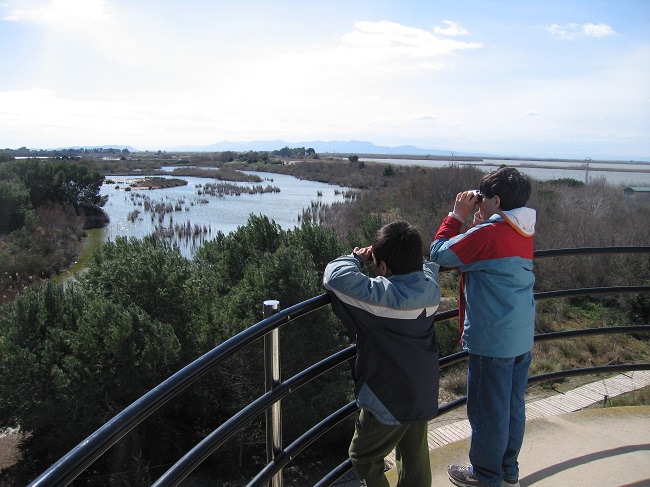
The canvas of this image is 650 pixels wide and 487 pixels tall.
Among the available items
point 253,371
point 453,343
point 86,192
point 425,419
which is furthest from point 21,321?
point 86,192

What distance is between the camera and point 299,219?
39969 millimetres

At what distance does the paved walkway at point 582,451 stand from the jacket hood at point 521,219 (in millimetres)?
1253

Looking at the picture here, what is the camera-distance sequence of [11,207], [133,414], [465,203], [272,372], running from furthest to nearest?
[11,207] < [465,203] < [272,372] < [133,414]

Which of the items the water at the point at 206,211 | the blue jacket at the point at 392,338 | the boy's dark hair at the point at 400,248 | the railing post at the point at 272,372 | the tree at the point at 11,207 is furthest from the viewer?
the water at the point at 206,211

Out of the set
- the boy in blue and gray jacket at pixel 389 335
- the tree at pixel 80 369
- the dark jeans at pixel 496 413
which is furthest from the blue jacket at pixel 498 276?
the tree at pixel 80 369

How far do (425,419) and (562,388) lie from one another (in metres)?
9.49

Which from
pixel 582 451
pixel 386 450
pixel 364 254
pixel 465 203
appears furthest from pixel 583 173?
pixel 386 450

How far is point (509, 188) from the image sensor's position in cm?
220

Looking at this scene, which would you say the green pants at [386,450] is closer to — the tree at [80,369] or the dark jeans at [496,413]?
the dark jeans at [496,413]

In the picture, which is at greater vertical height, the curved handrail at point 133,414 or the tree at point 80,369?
the curved handrail at point 133,414

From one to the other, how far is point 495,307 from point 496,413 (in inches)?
19.3

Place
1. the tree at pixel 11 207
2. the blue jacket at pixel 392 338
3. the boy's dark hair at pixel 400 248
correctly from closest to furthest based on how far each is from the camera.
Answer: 1. the blue jacket at pixel 392 338
2. the boy's dark hair at pixel 400 248
3. the tree at pixel 11 207

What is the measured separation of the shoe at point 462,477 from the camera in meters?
2.33

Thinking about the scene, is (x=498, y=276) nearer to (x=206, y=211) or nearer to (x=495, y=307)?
(x=495, y=307)
